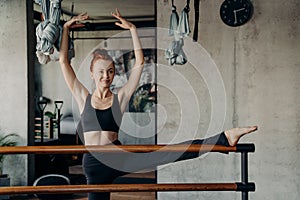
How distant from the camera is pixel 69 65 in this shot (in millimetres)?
2666

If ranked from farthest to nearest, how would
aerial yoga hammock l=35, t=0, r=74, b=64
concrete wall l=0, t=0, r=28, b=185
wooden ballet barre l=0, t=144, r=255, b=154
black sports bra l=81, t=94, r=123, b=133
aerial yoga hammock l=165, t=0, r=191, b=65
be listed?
concrete wall l=0, t=0, r=28, b=185
aerial yoga hammock l=165, t=0, r=191, b=65
black sports bra l=81, t=94, r=123, b=133
aerial yoga hammock l=35, t=0, r=74, b=64
wooden ballet barre l=0, t=144, r=255, b=154

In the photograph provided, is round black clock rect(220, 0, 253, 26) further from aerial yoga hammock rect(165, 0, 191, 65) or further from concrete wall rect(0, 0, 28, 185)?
concrete wall rect(0, 0, 28, 185)

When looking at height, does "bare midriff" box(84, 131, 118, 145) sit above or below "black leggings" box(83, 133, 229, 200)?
above

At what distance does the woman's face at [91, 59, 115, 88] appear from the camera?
262cm

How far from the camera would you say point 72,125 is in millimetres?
9828

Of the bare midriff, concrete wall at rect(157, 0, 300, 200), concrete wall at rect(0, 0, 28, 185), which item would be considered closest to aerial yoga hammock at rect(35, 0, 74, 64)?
the bare midriff

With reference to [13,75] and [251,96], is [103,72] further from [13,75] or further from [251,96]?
[13,75]

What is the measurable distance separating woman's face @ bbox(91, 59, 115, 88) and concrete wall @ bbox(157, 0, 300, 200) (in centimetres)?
227

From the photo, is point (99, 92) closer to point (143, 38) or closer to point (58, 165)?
point (58, 165)

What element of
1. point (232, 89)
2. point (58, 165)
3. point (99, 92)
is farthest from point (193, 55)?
point (58, 165)

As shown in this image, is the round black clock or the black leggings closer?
the black leggings

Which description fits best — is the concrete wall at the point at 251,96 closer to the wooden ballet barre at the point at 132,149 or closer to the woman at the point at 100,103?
the woman at the point at 100,103

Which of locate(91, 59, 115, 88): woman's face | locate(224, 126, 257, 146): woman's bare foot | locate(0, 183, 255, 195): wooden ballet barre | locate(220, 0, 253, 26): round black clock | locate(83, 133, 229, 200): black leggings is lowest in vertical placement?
locate(0, 183, 255, 195): wooden ballet barre

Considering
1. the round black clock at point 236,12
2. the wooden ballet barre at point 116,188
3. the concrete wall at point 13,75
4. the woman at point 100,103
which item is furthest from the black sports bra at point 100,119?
the concrete wall at point 13,75
